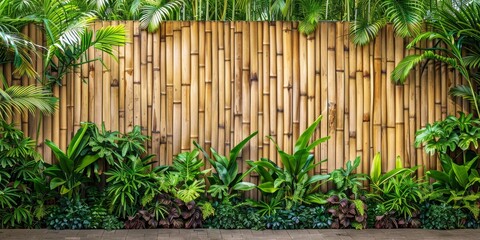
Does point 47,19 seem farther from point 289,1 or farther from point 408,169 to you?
point 408,169

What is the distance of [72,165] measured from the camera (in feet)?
26.1

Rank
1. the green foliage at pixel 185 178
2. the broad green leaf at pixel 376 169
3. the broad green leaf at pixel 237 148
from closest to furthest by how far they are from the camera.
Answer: the green foliage at pixel 185 178, the broad green leaf at pixel 237 148, the broad green leaf at pixel 376 169

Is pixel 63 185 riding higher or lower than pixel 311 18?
lower

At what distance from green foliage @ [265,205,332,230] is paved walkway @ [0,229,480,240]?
0.38ft

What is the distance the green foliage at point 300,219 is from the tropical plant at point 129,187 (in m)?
1.37

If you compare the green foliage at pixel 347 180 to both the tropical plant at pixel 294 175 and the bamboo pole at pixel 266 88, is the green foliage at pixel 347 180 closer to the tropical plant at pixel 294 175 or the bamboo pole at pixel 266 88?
the tropical plant at pixel 294 175

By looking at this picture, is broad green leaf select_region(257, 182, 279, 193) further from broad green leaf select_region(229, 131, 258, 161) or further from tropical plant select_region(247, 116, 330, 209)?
broad green leaf select_region(229, 131, 258, 161)

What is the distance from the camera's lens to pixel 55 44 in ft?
25.2

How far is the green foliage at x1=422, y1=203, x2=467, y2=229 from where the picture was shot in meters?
8.16

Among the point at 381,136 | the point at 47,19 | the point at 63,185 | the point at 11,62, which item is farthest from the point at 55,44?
the point at 381,136

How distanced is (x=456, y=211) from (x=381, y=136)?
124 cm

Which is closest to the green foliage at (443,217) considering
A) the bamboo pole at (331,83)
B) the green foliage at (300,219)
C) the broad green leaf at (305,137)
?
the green foliage at (300,219)

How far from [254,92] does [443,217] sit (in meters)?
2.62

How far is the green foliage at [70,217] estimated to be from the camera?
7926 mm
